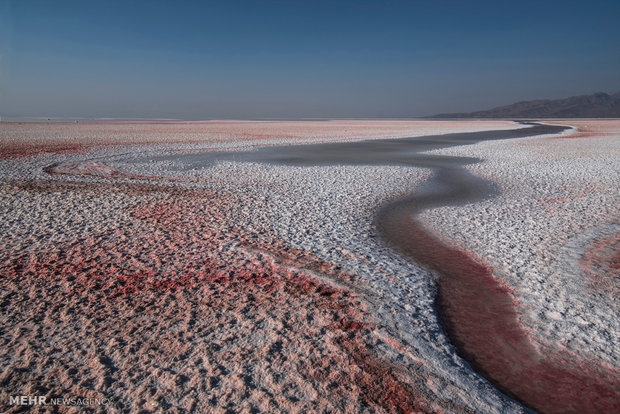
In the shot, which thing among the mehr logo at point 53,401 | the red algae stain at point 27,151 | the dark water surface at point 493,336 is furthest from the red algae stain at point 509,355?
the red algae stain at point 27,151

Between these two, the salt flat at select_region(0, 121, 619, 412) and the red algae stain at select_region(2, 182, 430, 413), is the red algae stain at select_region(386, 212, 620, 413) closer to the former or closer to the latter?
the salt flat at select_region(0, 121, 619, 412)

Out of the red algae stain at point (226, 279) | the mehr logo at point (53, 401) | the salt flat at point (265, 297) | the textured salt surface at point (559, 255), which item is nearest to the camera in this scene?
the mehr logo at point (53, 401)

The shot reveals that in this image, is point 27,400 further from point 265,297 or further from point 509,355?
point 509,355

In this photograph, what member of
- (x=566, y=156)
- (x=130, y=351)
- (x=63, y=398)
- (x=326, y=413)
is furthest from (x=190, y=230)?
(x=566, y=156)

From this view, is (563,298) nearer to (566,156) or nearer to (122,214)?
(122,214)

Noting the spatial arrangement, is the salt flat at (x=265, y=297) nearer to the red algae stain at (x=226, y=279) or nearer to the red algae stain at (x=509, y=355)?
the red algae stain at (x=226, y=279)

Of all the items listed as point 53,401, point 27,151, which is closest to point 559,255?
point 53,401
